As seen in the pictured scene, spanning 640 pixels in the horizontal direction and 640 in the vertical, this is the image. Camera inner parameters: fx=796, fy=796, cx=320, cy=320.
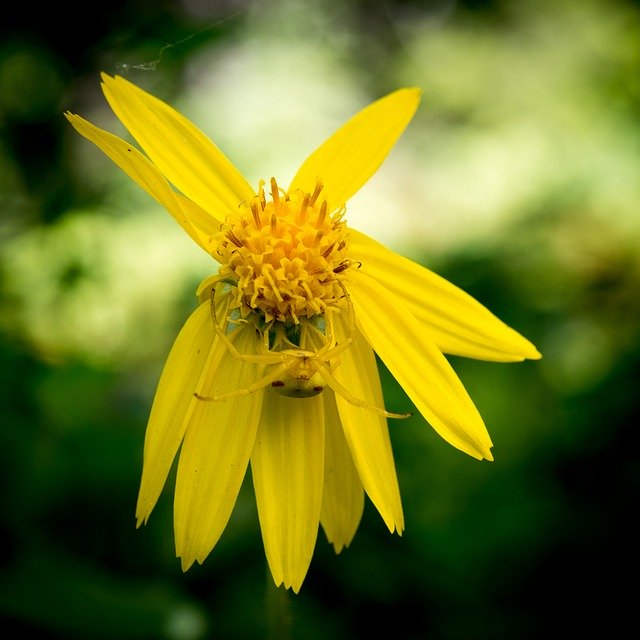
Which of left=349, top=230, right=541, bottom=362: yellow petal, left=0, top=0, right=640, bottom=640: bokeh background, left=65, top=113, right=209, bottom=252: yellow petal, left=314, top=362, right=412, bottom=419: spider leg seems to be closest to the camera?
left=65, top=113, right=209, bottom=252: yellow petal

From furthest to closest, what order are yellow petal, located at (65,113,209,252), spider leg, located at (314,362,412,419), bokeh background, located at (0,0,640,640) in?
bokeh background, located at (0,0,640,640)
spider leg, located at (314,362,412,419)
yellow petal, located at (65,113,209,252)

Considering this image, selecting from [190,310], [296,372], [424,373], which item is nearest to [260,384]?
[296,372]

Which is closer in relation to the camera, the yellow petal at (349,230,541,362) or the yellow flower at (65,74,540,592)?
the yellow flower at (65,74,540,592)

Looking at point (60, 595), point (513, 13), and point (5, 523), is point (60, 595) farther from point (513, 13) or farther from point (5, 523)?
point (513, 13)

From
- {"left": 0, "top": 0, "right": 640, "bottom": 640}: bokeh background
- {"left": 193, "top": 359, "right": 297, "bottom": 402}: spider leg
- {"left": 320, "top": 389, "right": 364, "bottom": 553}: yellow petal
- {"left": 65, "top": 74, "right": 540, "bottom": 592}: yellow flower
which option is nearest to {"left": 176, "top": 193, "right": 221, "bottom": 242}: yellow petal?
{"left": 65, "top": 74, "right": 540, "bottom": 592}: yellow flower

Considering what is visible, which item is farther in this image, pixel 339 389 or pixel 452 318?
pixel 452 318

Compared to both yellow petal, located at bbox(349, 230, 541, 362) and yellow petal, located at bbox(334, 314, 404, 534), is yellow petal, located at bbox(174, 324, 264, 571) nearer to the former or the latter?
yellow petal, located at bbox(334, 314, 404, 534)

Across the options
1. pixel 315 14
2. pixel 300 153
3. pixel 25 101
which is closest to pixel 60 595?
pixel 25 101

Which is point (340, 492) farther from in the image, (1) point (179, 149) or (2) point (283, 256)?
Answer: (1) point (179, 149)

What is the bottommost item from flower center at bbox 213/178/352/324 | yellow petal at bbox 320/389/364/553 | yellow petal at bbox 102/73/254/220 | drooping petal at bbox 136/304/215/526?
yellow petal at bbox 320/389/364/553
